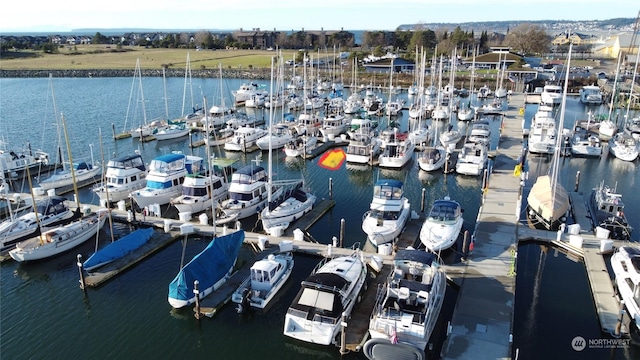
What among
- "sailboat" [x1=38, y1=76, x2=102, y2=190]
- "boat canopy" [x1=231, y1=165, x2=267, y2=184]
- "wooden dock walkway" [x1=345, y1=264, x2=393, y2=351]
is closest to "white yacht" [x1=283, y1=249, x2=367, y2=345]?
"wooden dock walkway" [x1=345, y1=264, x2=393, y2=351]

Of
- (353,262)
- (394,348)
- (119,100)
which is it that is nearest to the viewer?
(394,348)

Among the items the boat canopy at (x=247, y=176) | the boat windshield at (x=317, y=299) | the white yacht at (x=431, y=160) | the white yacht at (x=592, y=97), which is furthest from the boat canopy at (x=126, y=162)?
the white yacht at (x=592, y=97)

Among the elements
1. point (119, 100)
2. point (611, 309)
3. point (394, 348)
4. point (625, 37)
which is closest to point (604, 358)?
point (611, 309)

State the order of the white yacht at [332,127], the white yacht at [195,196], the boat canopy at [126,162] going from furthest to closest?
the white yacht at [332,127] < the boat canopy at [126,162] < the white yacht at [195,196]

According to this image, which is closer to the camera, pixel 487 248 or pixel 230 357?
pixel 230 357

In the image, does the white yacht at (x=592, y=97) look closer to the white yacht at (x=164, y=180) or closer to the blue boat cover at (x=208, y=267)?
the white yacht at (x=164, y=180)

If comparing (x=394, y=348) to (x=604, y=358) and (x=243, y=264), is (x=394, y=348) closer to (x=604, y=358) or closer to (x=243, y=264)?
(x=604, y=358)

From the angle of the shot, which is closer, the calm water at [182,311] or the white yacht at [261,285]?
the calm water at [182,311]

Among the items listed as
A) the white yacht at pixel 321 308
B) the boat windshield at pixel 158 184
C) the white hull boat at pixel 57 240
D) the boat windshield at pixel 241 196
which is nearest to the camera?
the white yacht at pixel 321 308
